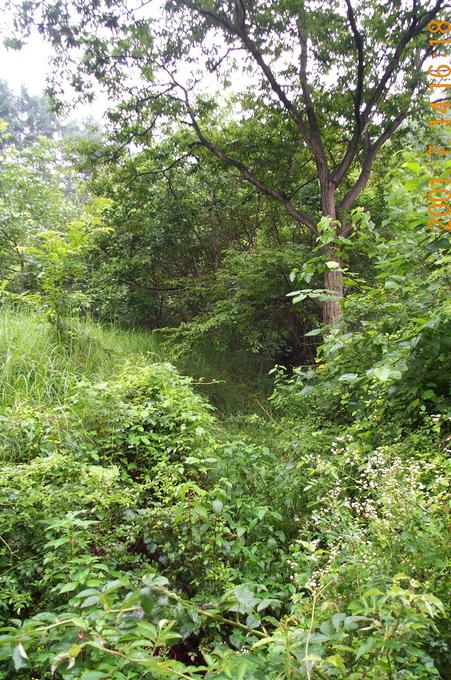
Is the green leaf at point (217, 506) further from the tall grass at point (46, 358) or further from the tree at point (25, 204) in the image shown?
the tree at point (25, 204)

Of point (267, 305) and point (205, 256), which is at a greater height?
point (205, 256)

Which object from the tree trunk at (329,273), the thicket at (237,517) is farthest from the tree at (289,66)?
the thicket at (237,517)

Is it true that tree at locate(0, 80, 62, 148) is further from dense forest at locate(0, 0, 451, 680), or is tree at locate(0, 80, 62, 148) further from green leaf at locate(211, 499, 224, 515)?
green leaf at locate(211, 499, 224, 515)

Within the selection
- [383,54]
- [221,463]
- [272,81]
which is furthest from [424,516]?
[383,54]

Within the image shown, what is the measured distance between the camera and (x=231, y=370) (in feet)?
20.1

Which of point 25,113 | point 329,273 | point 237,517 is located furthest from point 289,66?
point 25,113

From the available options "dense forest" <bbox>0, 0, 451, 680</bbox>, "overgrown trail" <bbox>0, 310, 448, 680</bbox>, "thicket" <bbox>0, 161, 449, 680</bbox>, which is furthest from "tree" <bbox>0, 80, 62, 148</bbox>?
"thicket" <bbox>0, 161, 449, 680</bbox>

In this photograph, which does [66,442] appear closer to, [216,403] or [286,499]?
[286,499]

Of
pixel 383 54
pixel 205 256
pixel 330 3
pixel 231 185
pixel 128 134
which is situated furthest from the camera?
pixel 205 256

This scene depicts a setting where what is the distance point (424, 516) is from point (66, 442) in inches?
77.8

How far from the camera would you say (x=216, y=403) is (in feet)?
16.9

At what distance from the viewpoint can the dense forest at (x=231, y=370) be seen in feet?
3.54

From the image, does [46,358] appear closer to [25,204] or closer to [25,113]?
[25,204]

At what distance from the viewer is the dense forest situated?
42.5 inches
